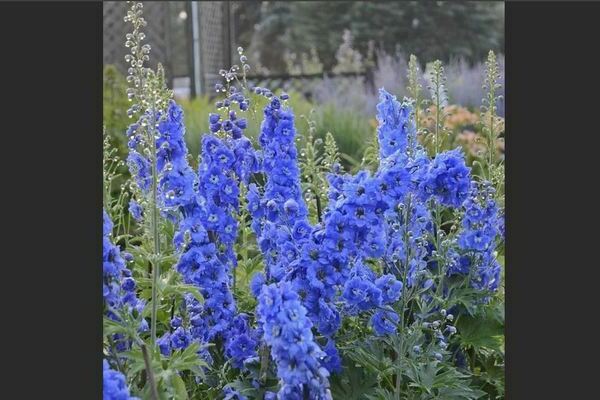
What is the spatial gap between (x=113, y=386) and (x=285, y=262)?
65 cm

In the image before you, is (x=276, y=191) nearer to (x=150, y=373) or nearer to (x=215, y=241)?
(x=215, y=241)

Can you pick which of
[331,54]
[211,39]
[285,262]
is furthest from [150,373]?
[331,54]

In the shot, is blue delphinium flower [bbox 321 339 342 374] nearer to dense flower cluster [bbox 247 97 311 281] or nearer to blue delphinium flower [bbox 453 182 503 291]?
dense flower cluster [bbox 247 97 311 281]

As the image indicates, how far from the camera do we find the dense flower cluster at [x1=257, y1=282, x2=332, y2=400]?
75.9 inches

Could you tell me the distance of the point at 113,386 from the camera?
1892 millimetres

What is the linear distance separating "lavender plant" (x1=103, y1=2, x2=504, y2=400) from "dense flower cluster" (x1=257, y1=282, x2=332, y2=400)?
5 centimetres

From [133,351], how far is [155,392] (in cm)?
13

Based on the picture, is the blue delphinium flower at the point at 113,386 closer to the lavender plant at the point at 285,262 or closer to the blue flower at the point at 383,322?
the lavender plant at the point at 285,262

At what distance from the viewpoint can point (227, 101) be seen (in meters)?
2.62

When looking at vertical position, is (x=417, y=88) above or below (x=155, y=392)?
above

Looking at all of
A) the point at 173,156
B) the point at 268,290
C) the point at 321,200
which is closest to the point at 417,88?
the point at 321,200

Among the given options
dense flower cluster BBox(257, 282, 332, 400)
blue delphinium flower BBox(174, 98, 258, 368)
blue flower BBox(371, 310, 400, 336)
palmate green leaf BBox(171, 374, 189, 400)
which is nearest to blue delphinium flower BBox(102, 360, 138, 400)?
palmate green leaf BBox(171, 374, 189, 400)

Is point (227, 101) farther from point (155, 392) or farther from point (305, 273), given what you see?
point (155, 392)

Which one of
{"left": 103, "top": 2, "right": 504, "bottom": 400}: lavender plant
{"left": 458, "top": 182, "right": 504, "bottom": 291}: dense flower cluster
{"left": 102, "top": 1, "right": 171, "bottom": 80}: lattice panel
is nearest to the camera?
Answer: {"left": 103, "top": 2, "right": 504, "bottom": 400}: lavender plant
